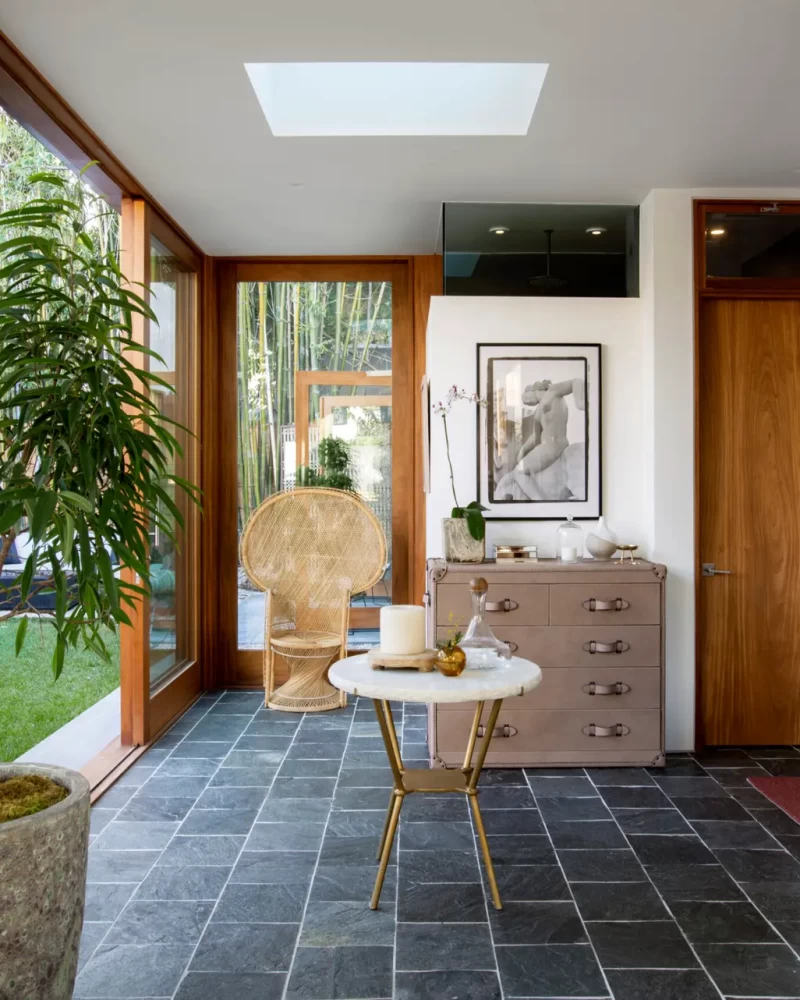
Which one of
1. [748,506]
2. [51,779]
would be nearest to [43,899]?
[51,779]

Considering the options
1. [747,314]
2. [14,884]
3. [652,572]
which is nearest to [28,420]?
[14,884]

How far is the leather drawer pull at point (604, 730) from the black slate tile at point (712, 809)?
39 centimetres

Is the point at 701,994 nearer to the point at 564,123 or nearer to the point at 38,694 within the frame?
the point at 564,123

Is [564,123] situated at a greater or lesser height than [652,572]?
greater

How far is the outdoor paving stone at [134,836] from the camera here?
276cm

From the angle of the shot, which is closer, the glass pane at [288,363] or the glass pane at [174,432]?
the glass pane at [174,432]

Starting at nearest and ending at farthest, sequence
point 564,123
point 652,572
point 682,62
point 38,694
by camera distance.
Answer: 1. point 682,62
2. point 564,123
3. point 652,572
4. point 38,694

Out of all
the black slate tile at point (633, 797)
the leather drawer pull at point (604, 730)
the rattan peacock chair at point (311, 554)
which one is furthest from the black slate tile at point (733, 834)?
the rattan peacock chair at point (311, 554)

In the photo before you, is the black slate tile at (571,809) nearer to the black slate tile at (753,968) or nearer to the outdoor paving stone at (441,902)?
the outdoor paving stone at (441,902)

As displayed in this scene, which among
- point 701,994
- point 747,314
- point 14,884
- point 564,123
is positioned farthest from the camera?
point 747,314

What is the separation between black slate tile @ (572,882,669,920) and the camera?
230cm

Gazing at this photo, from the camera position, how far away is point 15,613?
73.5 inches

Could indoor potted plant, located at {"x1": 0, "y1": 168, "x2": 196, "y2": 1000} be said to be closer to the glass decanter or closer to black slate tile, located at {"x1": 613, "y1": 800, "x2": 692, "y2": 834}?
the glass decanter

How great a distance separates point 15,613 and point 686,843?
2337 mm
